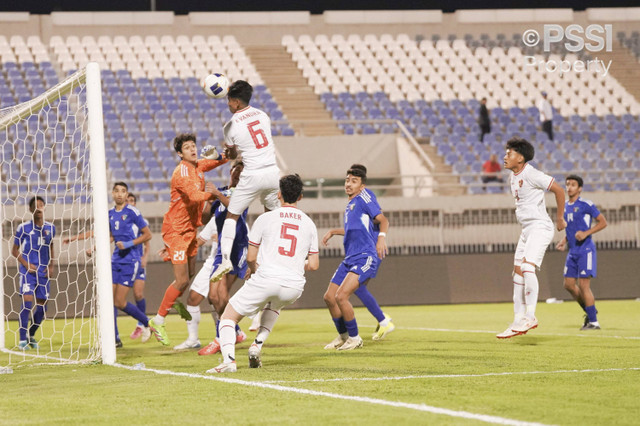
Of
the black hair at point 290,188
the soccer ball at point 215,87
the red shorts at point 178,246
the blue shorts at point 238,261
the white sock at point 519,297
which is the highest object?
the soccer ball at point 215,87

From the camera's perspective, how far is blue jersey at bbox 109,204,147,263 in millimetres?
11438

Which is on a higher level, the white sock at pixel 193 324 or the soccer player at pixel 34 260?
the soccer player at pixel 34 260

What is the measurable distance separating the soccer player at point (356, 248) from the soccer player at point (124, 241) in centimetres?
276

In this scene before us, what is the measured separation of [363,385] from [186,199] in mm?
3957

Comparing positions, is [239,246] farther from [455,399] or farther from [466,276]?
[466,276]

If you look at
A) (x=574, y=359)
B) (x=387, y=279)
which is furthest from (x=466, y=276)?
(x=574, y=359)

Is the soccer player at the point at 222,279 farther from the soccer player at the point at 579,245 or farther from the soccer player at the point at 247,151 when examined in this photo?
the soccer player at the point at 579,245

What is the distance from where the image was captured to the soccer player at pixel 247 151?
8.65 meters

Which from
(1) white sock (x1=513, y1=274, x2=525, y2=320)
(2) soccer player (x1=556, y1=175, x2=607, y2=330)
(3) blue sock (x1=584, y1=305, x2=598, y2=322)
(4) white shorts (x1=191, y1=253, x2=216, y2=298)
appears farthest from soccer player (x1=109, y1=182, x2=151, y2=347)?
(3) blue sock (x1=584, y1=305, x2=598, y2=322)

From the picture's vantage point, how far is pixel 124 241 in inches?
451

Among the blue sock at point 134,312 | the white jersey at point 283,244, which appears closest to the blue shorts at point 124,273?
the blue sock at point 134,312

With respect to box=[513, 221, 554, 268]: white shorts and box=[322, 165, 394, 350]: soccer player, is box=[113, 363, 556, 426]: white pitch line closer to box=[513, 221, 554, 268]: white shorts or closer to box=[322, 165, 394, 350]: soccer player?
box=[322, 165, 394, 350]: soccer player

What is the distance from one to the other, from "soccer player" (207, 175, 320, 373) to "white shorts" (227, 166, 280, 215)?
45.5 inches

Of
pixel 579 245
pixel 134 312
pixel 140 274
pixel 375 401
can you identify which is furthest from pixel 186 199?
pixel 579 245
